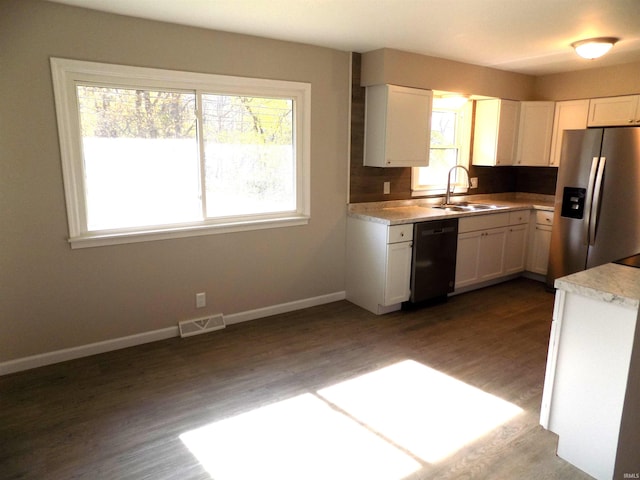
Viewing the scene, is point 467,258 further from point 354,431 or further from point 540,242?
point 354,431

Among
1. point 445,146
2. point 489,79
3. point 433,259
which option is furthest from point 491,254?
point 489,79

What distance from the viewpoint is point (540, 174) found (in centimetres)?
543

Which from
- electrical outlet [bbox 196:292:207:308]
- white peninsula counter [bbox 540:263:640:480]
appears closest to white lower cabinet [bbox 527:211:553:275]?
white peninsula counter [bbox 540:263:640:480]

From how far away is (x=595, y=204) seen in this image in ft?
13.5

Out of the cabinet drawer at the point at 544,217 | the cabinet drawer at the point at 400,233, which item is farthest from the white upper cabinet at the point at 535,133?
the cabinet drawer at the point at 400,233

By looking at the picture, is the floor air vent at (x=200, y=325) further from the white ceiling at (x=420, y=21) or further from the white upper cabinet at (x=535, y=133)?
the white upper cabinet at (x=535, y=133)

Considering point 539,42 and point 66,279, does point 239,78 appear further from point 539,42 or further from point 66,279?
point 539,42

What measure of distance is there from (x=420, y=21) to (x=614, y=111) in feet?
9.18

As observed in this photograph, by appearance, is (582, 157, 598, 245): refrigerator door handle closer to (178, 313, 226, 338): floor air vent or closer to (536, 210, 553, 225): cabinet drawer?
(536, 210, 553, 225): cabinet drawer

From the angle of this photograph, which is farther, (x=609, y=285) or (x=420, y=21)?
(x=420, y=21)

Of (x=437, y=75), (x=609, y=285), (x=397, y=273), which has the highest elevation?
(x=437, y=75)

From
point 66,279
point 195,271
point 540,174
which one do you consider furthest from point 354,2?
point 540,174

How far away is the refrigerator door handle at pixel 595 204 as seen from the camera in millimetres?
4047

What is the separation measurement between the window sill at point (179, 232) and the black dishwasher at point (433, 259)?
1080 mm
